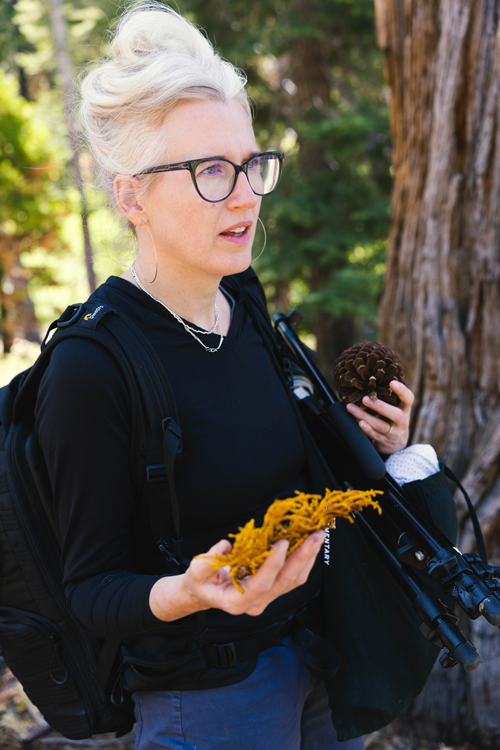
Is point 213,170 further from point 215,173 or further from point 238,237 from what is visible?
point 238,237

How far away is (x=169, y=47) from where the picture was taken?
1472mm

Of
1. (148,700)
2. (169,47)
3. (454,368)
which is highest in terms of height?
(169,47)

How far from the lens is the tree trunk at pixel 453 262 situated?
2525 mm

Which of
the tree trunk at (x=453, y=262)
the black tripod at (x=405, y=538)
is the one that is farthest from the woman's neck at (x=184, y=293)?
the tree trunk at (x=453, y=262)

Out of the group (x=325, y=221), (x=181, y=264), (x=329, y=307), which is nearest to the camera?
(x=181, y=264)

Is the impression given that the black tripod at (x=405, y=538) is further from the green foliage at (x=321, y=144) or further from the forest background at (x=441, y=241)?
the green foliage at (x=321, y=144)

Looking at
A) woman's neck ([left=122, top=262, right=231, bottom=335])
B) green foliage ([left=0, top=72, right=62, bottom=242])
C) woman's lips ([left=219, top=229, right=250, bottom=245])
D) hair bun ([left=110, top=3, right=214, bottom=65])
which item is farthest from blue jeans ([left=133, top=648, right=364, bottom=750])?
green foliage ([left=0, top=72, right=62, bottom=242])

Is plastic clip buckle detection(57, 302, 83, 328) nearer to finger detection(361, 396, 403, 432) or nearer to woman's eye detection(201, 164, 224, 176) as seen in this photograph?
woman's eye detection(201, 164, 224, 176)

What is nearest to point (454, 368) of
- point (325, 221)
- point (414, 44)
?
point (414, 44)

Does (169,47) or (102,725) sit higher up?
(169,47)

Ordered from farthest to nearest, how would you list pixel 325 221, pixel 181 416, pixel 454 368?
1. pixel 325 221
2. pixel 454 368
3. pixel 181 416

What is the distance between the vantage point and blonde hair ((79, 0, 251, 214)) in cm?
140

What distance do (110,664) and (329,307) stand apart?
586cm

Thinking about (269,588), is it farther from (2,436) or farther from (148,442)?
(2,436)
